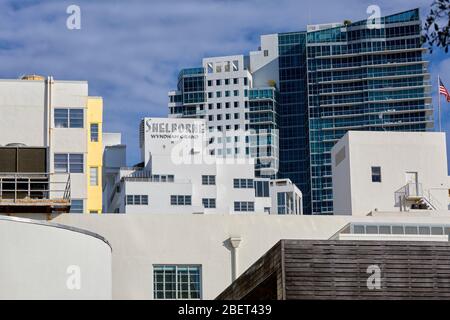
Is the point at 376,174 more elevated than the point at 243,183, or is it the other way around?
the point at 243,183

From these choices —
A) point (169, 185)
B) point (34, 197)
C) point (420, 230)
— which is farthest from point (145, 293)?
point (169, 185)

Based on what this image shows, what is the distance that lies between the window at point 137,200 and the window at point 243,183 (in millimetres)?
21783

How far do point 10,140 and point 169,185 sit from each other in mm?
68401

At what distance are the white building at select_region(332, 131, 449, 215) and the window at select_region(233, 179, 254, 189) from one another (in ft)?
253

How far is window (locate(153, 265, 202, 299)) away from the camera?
53.8 meters

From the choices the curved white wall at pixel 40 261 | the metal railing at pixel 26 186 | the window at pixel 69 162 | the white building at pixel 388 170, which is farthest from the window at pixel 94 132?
the curved white wall at pixel 40 261

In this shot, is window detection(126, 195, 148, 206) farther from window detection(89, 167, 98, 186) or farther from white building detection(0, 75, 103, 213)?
white building detection(0, 75, 103, 213)

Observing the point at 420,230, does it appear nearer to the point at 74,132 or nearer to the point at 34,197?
the point at 34,197

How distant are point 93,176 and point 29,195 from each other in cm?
4226

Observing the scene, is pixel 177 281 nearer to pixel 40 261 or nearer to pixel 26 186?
pixel 26 186

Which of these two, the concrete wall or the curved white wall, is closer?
the curved white wall

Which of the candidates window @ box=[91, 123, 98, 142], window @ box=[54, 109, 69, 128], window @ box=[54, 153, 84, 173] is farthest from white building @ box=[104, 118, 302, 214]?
window @ box=[54, 109, 69, 128]

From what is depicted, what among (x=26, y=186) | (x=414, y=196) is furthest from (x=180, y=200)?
(x=26, y=186)

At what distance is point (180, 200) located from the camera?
473 ft
